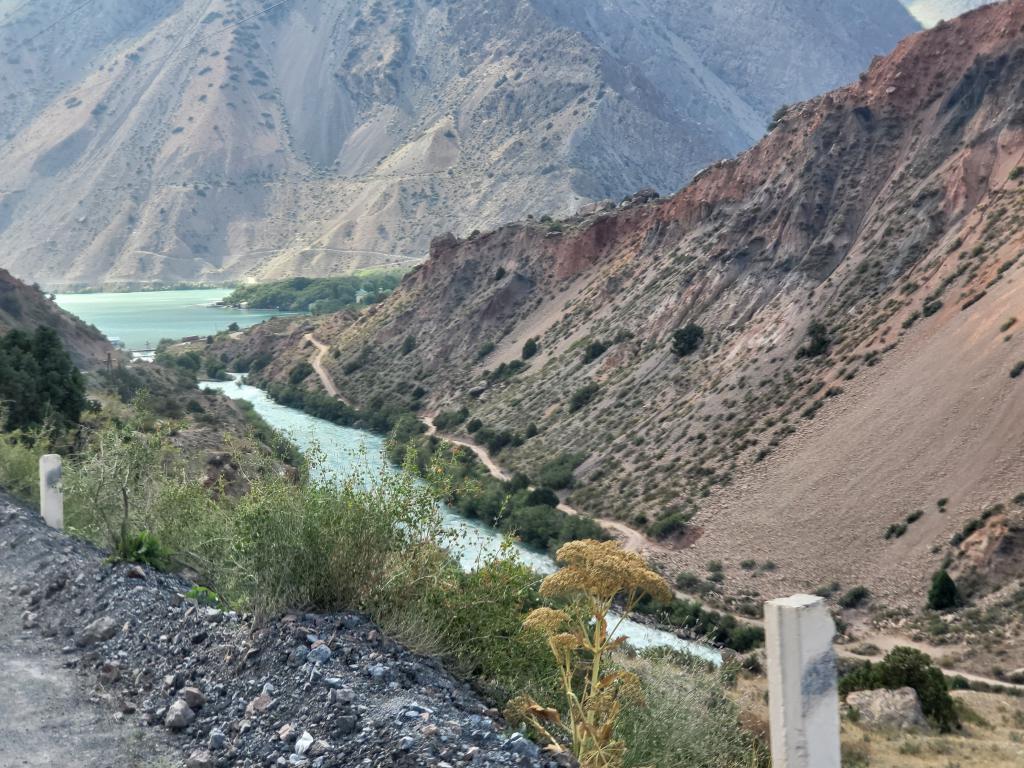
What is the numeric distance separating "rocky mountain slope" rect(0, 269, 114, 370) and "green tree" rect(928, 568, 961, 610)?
4751cm

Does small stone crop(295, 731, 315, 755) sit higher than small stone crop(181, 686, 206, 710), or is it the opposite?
small stone crop(295, 731, 315, 755)

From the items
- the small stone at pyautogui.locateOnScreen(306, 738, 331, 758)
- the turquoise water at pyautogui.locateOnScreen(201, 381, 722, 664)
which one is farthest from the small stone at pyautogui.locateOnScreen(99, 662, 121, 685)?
the turquoise water at pyautogui.locateOnScreen(201, 381, 722, 664)

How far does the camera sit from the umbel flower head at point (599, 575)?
852 cm

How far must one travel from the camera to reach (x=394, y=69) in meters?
195

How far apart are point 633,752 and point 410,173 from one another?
165018 mm

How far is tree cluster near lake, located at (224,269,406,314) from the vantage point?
13638 cm

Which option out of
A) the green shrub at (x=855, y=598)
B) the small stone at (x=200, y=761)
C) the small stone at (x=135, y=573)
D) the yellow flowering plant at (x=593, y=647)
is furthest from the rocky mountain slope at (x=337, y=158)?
the small stone at (x=200, y=761)

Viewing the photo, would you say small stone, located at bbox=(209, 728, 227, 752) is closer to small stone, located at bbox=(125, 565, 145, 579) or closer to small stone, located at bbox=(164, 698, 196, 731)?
small stone, located at bbox=(164, 698, 196, 731)

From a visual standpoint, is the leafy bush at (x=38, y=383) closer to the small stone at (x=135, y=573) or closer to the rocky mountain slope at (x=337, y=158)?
the small stone at (x=135, y=573)

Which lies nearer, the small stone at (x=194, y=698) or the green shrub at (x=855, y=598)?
the small stone at (x=194, y=698)

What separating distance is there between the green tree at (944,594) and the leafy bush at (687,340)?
76.1 ft

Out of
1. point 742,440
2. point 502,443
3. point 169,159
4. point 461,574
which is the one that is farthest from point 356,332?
point 169,159

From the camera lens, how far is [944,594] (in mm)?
31125

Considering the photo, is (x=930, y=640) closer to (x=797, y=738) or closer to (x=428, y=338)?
(x=797, y=738)
